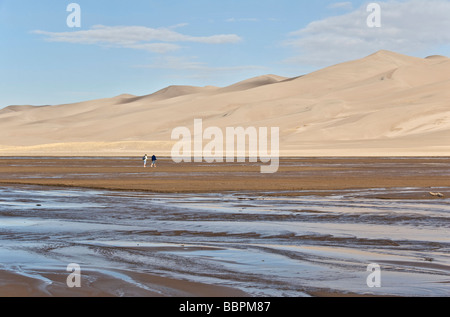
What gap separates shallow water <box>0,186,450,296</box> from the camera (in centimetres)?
916

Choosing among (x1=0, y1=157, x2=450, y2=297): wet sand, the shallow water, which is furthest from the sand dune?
the shallow water

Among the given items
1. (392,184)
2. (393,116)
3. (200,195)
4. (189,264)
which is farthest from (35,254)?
(393,116)

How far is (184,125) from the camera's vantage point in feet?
516

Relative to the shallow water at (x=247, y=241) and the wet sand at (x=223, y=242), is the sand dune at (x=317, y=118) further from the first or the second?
the shallow water at (x=247, y=241)

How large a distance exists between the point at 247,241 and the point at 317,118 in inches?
4619

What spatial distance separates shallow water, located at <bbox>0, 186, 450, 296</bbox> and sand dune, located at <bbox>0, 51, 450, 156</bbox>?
174 ft

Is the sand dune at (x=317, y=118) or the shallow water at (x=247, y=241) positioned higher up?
the sand dune at (x=317, y=118)

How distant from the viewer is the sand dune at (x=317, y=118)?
291ft

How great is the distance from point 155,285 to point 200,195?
13.6 meters

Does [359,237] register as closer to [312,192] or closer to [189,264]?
[189,264]

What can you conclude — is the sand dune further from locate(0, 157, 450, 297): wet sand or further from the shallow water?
the shallow water

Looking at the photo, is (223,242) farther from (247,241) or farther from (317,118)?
(317,118)

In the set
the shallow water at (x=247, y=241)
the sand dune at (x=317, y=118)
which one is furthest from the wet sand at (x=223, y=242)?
the sand dune at (x=317, y=118)

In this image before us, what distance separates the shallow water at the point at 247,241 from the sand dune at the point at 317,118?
53.0 meters
